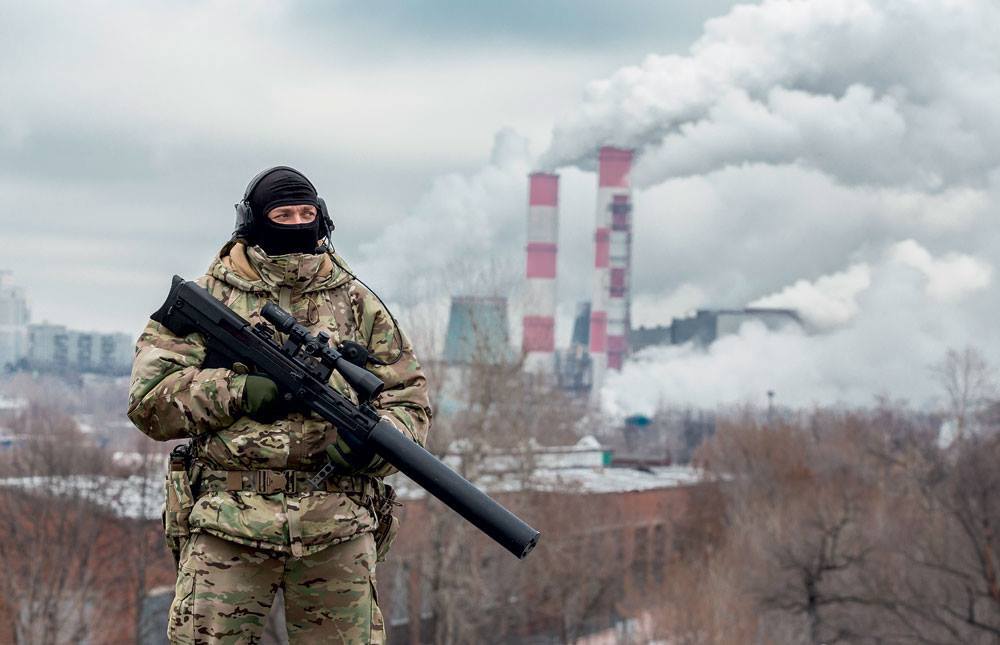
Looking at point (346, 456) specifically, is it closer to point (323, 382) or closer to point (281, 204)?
point (323, 382)

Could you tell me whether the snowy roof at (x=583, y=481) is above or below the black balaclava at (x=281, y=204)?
below

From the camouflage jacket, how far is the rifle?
0.07 metres

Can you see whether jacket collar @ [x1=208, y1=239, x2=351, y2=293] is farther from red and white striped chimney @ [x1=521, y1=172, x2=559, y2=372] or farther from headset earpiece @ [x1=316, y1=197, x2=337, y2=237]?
red and white striped chimney @ [x1=521, y1=172, x2=559, y2=372]

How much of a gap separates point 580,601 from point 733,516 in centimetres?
900

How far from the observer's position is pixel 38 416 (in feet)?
129

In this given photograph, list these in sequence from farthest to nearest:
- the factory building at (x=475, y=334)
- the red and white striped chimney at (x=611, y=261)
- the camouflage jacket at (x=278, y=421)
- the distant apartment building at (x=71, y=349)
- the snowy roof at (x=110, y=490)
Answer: the red and white striped chimney at (x=611, y=261), the distant apartment building at (x=71, y=349), the factory building at (x=475, y=334), the snowy roof at (x=110, y=490), the camouflage jacket at (x=278, y=421)

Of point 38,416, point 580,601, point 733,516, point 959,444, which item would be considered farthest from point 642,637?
point 38,416

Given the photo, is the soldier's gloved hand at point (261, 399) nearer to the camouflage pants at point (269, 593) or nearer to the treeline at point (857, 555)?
the camouflage pants at point (269, 593)

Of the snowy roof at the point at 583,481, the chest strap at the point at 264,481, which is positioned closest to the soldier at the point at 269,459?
the chest strap at the point at 264,481

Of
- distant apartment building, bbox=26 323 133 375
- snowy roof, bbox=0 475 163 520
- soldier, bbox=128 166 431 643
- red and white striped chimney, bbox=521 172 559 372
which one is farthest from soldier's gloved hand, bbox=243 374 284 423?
red and white striped chimney, bbox=521 172 559 372

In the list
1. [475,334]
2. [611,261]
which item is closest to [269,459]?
[475,334]

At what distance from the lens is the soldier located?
12.0 ft

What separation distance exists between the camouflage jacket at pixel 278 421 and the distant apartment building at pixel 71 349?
47280 mm

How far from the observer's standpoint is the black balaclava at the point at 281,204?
12.6 ft
